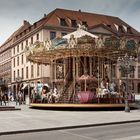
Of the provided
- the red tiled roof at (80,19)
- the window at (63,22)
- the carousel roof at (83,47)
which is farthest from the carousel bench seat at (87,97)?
the window at (63,22)

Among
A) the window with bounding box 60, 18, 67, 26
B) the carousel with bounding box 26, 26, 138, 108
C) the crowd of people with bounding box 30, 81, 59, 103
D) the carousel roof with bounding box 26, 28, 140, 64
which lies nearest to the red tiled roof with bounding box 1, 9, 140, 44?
the window with bounding box 60, 18, 67, 26

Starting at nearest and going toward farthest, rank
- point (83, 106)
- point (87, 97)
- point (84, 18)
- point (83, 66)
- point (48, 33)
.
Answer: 1. point (83, 106)
2. point (87, 97)
3. point (83, 66)
4. point (48, 33)
5. point (84, 18)

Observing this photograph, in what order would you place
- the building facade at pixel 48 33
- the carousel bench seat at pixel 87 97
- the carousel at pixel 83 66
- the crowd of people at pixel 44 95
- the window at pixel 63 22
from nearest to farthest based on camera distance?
the carousel bench seat at pixel 87 97 < the carousel at pixel 83 66 < the crowd of people at pixel 44 95 < the building facade at pixel 48 33 < the window at pixel 63 22

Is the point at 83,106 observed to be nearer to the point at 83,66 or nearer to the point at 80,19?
the point at 83,66

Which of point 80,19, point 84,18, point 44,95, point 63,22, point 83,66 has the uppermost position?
point 84,18

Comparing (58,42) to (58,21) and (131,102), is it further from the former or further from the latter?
(58,21)

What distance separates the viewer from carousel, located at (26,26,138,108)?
29359 millimetres

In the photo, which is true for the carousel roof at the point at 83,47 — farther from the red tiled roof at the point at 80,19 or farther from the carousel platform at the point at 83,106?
the red tiled roof at the point at 80,19

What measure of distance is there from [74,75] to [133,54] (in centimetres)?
555

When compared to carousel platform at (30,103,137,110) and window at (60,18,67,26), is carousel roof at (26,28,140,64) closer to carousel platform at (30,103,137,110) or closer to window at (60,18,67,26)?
carousel platform at (30,103,137,110)

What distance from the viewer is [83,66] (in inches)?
1267

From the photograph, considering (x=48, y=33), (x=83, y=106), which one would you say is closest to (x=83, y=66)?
(x=83, y=106)

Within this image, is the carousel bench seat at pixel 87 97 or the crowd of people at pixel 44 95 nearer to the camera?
the carousel bench seat at pixel 87 97

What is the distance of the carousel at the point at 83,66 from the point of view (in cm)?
2936
